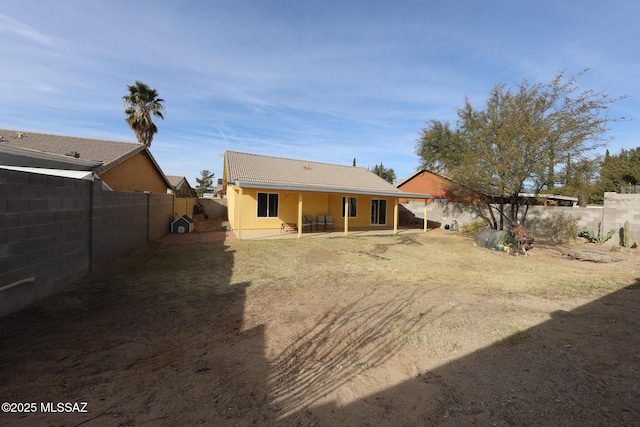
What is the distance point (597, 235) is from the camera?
42.5 ft

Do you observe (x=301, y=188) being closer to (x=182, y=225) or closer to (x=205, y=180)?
(x=182, y=225)

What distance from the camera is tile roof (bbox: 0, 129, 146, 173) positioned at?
1344 centimetres

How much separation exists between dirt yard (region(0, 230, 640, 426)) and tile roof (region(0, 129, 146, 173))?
393 inches

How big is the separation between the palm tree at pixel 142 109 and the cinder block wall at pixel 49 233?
15.6 meters

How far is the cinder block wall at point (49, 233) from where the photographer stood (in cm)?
390

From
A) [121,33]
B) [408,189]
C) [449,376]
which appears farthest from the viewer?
[408,189]

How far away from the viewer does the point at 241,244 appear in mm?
11109

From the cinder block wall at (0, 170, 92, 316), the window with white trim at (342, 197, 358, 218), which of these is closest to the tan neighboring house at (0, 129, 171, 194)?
the cinder block wall at (0, 170, 92, 316)

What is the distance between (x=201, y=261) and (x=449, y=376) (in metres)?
7.06

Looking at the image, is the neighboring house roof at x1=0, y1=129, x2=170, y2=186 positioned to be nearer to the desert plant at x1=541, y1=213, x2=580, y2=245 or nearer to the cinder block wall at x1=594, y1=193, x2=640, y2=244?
the desert plant at x1=541, y1=213, x2=580, y2=245

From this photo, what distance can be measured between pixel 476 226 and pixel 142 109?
2345 centimetres

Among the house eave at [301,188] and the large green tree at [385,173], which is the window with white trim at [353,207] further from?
the large green tree at [385,173]

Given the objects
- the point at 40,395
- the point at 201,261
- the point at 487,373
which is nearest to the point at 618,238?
the point at 487,373

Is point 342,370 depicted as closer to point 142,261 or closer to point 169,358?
point 169,358
